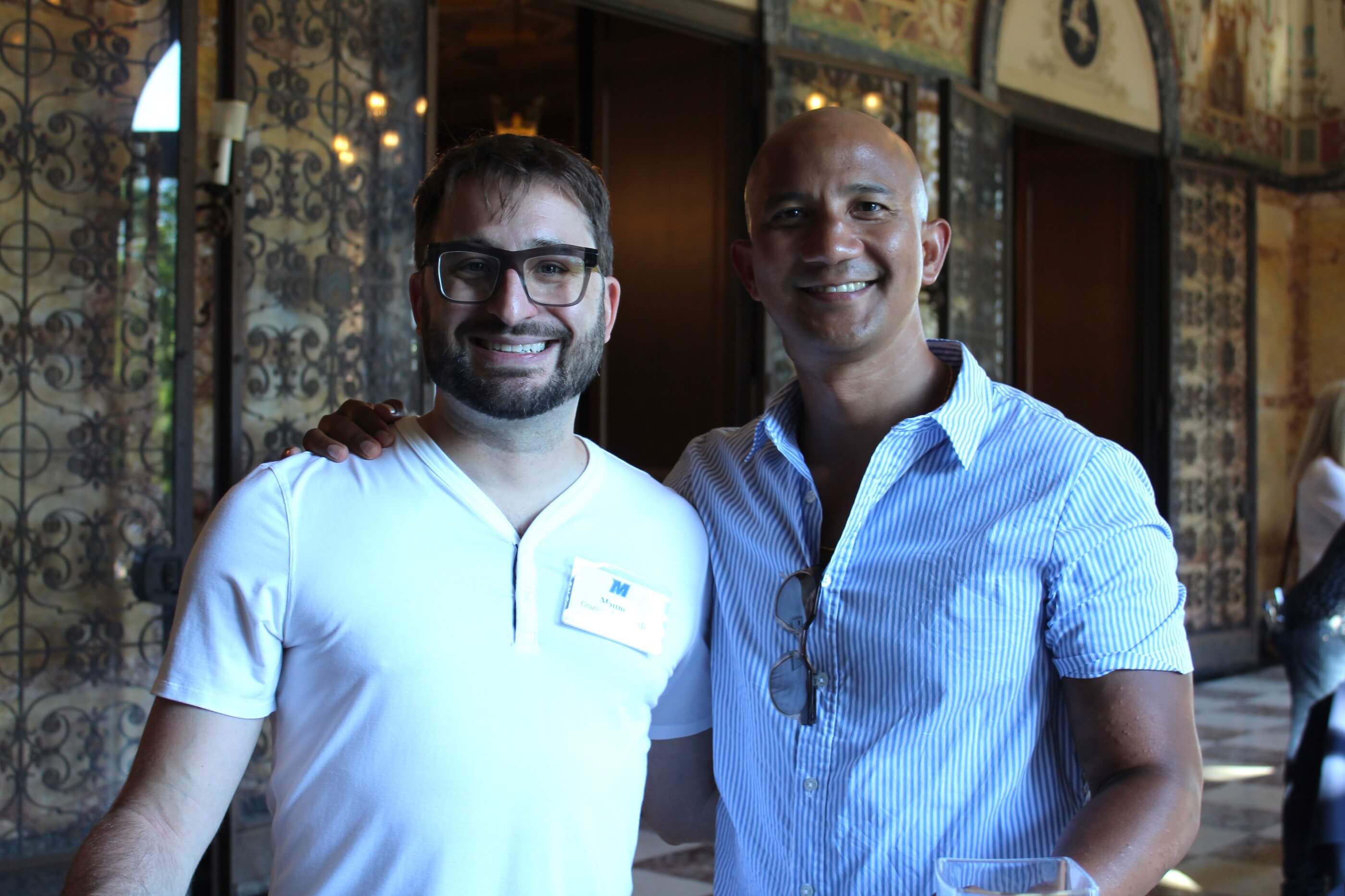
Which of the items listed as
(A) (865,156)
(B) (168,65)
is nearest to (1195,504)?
(B) (168,65)

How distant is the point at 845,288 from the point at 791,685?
1.85ft

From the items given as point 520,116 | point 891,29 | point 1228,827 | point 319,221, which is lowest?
point 1228,827

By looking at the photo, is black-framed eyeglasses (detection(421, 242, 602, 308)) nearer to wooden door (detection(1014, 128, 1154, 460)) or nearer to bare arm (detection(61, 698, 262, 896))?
bare arm (detection(61, 698, 262, 896))

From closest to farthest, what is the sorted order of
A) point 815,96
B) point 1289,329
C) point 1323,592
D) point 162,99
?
point 1323,592, point 162,99, point 815,96, point 1289,329

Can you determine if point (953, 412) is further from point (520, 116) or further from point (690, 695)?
point (520, 116)

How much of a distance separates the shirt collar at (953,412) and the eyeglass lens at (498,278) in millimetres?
363

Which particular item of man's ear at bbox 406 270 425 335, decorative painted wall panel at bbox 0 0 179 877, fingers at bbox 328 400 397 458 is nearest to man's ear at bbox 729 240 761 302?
man's ear at bbox 406 270 425 335

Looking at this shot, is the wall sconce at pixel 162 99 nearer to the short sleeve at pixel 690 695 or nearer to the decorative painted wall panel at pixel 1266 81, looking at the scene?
the short sleeve at pixel 690 695

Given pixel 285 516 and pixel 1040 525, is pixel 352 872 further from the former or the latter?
pixel 1040 525

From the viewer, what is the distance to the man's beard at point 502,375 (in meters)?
1.75

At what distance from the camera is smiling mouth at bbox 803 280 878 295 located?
1.81 meters

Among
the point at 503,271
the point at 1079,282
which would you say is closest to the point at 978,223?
the point at 1079,282

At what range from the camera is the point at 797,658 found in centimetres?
171

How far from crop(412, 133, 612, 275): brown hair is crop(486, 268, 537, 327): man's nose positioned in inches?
4.0
